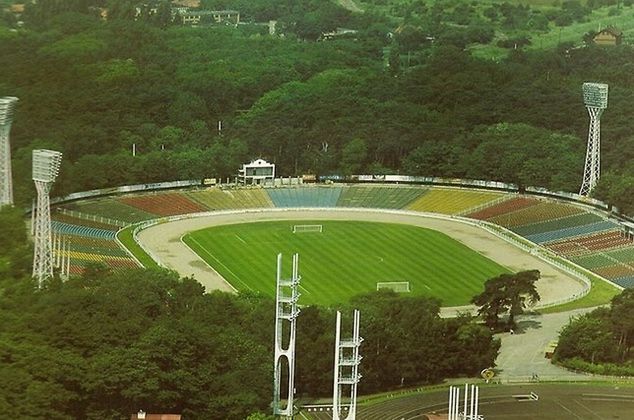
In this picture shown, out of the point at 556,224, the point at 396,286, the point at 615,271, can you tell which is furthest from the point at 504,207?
the point at 396,286

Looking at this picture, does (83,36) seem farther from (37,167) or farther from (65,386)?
(65,386)

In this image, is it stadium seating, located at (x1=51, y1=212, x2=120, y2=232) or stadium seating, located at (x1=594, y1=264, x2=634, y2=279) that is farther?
stadium seating, located at (x1=51, y1=212, x2=120, y2=232)

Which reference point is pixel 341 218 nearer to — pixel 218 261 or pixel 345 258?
pixel 345 258

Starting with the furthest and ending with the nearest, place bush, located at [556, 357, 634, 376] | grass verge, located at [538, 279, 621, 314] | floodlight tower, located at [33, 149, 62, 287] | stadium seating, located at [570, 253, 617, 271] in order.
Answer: stadium seating, located at [570, 253, 617, 271]
grass verge, located at [538, 279, 621, 314]
floodlight tower, located at [33, 149, 62, 287]
bush, located at [556, 357, 634, 376]

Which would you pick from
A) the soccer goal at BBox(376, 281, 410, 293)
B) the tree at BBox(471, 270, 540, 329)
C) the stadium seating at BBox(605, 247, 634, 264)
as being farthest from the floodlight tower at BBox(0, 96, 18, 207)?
the stadium seating at BBox(605, 247, 634, 264)

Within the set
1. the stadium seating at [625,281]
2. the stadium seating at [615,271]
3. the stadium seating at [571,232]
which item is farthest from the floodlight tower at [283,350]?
the stadium seating at [571,232]

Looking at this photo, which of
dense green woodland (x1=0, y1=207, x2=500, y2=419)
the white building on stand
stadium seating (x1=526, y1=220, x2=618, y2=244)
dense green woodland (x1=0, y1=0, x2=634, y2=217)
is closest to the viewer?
dense green woodland (x1=0, y1=207, x2=500, y2=419)

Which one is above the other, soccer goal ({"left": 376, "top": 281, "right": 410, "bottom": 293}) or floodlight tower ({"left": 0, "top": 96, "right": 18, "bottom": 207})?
floodlight tower ({"left": 0, "top": 96, "right": 18, "bottom": 207})

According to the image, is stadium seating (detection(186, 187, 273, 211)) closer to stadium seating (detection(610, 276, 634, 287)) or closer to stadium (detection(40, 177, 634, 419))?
stadium (detection(40, 177, 634, 419))
